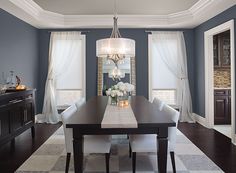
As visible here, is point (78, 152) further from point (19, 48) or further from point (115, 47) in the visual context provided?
point (19, 48)

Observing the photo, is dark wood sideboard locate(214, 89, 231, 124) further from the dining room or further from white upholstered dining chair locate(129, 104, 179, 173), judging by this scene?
white upholstered dining chair locate(129, 104, 179, 173)

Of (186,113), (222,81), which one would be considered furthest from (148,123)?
(222,81)

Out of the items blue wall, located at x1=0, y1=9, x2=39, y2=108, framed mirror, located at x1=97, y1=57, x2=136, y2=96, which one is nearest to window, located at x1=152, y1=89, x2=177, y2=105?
framed mirror, located at x1=97, y1=57, x2=136, y2=96

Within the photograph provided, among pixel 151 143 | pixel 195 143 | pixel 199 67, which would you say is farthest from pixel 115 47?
pixel 199 67

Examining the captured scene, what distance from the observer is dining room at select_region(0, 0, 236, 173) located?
9.57 ft

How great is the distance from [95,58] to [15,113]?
120 inches

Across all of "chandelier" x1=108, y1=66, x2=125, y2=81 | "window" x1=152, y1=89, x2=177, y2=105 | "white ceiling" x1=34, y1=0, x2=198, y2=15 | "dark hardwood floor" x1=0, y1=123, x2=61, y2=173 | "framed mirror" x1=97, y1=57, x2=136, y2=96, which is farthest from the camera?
"window" x1=152, y1=89, x2=177, y2=105

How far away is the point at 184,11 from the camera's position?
5707 millimetres

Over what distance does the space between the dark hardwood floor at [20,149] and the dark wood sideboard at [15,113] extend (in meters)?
0.22

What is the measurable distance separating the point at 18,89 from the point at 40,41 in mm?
2631

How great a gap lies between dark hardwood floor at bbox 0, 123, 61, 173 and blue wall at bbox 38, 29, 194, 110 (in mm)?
1664

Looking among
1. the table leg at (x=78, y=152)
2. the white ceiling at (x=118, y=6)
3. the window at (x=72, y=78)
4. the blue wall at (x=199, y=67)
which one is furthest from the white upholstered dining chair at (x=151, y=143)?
the window at (x=72, y=78)

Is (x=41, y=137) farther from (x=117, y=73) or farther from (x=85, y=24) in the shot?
(x=85, y=24)

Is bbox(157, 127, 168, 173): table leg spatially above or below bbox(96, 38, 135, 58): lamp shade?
below
